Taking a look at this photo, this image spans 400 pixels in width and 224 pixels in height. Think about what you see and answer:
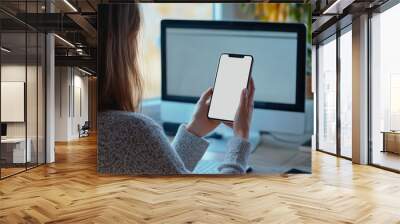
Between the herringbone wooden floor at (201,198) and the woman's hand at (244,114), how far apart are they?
762mm

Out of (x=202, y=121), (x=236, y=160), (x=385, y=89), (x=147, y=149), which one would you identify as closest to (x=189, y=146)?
(x=202, y=121)

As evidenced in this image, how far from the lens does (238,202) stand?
181 inches

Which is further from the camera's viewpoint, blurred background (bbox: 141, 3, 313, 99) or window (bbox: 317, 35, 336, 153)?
window (bbox: 317, 35, 336, 153)

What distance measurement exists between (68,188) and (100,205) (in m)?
1.27

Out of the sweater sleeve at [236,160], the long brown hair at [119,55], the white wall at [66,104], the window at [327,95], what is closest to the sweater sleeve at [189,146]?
the sweater sleeve at [236,160]

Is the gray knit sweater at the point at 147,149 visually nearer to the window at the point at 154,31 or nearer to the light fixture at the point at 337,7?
the window at the point at 154,31

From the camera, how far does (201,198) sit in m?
4.82

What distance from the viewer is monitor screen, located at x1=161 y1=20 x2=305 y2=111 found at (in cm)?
616

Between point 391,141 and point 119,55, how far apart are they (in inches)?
203

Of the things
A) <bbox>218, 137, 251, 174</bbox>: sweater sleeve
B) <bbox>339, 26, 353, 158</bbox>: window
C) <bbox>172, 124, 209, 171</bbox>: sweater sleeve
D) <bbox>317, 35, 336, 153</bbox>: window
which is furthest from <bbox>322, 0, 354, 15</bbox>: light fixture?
<bbox>172, 124, 209, 171</bbox>: sweater sleeve

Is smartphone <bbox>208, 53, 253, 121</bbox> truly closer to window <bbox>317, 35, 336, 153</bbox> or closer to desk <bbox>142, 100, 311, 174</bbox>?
desk <bbox>142, 100, 311, 174</bbox>

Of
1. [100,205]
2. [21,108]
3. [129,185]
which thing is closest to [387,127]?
[129,185]

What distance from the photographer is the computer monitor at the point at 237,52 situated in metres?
6.16

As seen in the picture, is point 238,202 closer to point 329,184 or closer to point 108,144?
point 329,184
